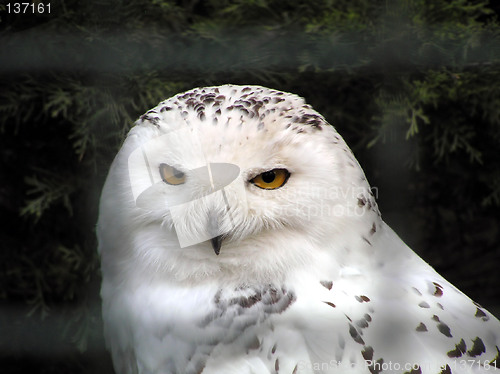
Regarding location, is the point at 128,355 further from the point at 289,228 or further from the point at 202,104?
the point at 202,104

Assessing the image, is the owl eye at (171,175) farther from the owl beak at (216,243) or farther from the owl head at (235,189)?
the owl beak at (216,243)

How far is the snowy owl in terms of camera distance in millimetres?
972

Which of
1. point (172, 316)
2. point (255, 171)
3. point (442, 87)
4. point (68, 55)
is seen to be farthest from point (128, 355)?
point (442, 87)

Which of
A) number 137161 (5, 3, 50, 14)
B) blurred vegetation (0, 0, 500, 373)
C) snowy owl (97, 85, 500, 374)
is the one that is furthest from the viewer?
number 137161 (5, 3, 50, 14)

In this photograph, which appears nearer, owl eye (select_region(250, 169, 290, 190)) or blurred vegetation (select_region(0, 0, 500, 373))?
owl eye (select_region(250, 169, 290, 190))

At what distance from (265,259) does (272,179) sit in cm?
15

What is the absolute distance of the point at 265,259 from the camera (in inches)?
40.8

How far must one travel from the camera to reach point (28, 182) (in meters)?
1.52

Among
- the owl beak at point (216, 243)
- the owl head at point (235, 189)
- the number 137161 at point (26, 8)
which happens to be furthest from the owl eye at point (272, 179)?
the number 137161 at point (26, 8)

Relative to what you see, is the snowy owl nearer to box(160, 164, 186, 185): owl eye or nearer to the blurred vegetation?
box(160, 164, 186, 185): owl eye

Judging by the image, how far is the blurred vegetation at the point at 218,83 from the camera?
1095mm

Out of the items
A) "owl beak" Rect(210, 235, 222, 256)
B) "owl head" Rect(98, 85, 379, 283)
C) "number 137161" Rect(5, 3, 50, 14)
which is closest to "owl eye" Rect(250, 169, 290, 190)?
"owl head" Rect(98, 85, 379, 283)

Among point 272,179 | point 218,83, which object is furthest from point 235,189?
point 218,83

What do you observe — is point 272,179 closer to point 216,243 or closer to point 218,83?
point 216,243
